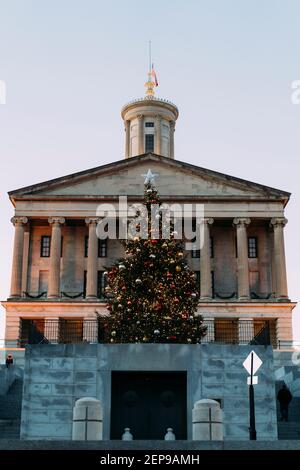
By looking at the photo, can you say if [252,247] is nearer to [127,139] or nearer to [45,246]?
[45,246]

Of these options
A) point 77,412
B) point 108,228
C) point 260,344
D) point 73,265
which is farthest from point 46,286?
point 77,412

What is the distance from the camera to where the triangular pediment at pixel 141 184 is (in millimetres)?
63656

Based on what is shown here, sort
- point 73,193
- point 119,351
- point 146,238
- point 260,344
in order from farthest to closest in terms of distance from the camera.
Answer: point 73,193
point 146,238
point 260,344
point 119,351

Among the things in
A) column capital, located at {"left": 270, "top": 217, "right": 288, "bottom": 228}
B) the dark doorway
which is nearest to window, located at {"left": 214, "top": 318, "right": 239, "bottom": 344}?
column capital, located at {"left": 270, "top": 217, "right": 288, "bottom": 228}

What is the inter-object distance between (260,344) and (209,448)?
49.8ft

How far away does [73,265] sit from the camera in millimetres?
64812

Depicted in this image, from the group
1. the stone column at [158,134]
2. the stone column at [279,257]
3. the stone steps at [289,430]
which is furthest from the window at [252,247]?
the stone steps at [289,430]

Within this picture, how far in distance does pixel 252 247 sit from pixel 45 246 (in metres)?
16.9

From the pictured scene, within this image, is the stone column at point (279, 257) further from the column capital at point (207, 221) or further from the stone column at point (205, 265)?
the stone column at point (205, 265)

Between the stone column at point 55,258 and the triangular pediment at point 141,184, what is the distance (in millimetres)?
2209

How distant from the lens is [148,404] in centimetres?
2672

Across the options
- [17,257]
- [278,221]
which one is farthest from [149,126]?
[17,257]

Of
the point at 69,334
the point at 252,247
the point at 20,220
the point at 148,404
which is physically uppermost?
the point at 20,220
